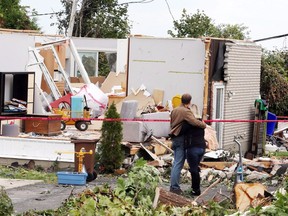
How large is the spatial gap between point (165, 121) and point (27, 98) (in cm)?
465

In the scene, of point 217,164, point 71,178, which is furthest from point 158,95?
point 71,178

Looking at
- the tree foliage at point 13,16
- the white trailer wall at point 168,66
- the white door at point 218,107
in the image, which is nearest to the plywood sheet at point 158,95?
the white trailer wall at point 168,66

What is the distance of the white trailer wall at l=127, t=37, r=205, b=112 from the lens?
22.9 m

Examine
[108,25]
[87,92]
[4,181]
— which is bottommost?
[4,181]

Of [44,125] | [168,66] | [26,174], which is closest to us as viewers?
[26,174]

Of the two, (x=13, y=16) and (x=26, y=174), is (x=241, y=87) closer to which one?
(x=26, y=174)

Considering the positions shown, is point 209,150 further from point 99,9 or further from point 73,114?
point 99,9

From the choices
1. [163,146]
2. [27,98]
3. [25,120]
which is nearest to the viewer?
[163,146]

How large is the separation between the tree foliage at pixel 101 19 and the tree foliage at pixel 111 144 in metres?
27.7

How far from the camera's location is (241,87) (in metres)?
24.8

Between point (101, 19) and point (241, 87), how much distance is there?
21.4m

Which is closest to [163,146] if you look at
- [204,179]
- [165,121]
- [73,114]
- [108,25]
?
[165,121]

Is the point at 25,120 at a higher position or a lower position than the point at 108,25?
lower

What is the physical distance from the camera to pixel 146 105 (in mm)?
22969
